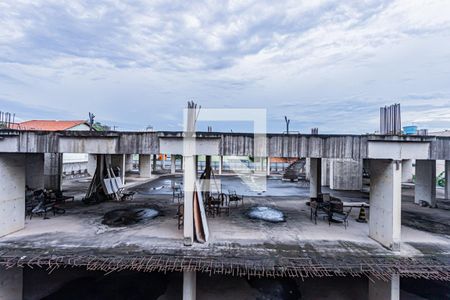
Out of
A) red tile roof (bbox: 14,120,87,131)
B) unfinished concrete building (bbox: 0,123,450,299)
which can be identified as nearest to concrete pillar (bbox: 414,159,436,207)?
unfinished concrete building (bbox: 0,123,450,299)

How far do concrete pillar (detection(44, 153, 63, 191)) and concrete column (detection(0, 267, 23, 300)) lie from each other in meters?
9.87

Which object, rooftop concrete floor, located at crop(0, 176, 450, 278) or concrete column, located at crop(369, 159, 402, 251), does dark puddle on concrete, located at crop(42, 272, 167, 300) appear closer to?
rooftop concrete floor, located at crop(0, 176, 450, 278)

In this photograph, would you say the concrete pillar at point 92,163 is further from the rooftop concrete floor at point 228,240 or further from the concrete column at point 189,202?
the concrete column at point 189,202

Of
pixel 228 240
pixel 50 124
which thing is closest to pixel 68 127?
pixel 50 124

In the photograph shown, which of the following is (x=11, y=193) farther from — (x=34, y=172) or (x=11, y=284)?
(x=34, y=172)

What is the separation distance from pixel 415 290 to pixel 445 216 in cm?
546

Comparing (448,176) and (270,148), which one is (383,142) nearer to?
(270,148)

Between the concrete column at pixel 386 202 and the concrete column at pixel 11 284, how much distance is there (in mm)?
12669

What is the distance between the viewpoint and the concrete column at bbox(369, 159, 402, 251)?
7887 millimetres

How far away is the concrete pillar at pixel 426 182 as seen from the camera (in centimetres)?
1410

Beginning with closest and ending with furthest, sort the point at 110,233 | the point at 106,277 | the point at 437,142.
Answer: the point at 437,142 → the point at 110,233 → the point at 106,277

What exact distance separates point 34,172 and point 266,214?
1565 centimetres

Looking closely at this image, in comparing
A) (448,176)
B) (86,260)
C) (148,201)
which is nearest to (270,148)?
(86,260)

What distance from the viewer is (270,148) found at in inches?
335
